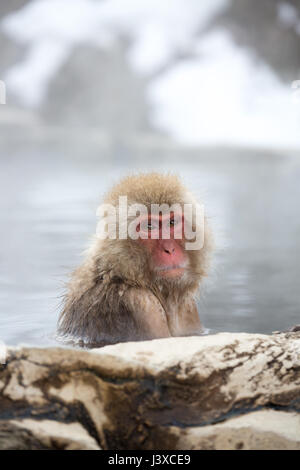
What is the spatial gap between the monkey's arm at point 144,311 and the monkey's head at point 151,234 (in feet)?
0.17

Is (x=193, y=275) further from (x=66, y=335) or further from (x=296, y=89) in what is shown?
(x=296, y=89)

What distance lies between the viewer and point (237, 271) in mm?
4586

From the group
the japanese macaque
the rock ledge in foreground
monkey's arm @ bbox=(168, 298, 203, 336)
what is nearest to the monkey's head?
the japanese macaque

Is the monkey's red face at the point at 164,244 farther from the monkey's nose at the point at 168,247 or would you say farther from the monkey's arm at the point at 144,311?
the monkey's arm at the point at 144,311

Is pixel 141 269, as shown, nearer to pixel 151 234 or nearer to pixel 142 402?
pixel 151 234

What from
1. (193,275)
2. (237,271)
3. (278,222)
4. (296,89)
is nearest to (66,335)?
(193,275)

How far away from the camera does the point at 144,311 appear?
8.64 feet

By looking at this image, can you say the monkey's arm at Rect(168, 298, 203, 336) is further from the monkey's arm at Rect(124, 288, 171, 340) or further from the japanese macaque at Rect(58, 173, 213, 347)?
the monkey's arm at Rect(124, 288, 171, 340)

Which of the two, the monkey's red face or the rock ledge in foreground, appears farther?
the monkey's red face

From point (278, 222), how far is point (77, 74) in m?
2.09

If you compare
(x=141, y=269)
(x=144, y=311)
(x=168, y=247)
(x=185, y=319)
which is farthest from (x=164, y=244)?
(x=185, y=319)

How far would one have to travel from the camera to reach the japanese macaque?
2639 mm

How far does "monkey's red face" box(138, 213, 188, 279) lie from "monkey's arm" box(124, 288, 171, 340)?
0.10 meters

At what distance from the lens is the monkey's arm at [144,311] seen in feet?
8.63
